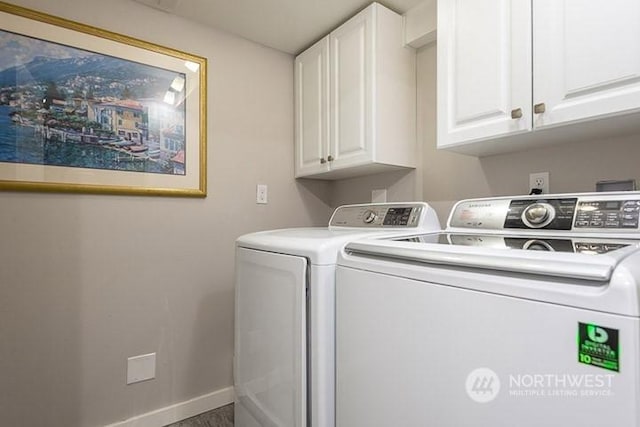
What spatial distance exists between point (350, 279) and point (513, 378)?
0.44 m

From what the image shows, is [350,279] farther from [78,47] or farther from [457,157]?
[78,47]

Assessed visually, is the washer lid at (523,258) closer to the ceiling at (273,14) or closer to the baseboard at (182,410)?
the ceiling at (273,14)

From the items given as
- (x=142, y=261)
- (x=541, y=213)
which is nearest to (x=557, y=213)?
(x=541, y=213)

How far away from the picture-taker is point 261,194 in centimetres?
210

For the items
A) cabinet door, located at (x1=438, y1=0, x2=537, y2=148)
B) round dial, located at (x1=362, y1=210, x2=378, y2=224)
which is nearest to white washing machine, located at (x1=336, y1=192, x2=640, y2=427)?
cabinet door, located at (x1=438, y1=0, x2=537, y2=148)

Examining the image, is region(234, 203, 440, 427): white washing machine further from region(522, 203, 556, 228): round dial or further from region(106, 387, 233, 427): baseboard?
region(106, 387, 233, 427): baseboard

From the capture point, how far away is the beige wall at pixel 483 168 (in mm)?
1205

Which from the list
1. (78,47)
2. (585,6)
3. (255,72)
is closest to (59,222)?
(78,47)

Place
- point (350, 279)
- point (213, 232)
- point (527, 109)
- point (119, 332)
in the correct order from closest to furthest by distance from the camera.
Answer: point (350, 279)
point (527, 109)
point (119, 332)
point (213, 232)

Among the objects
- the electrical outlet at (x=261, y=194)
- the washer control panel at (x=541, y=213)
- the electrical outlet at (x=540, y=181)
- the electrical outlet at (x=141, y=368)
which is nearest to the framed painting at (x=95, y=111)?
the electrical outlet at (x=261, y=194)

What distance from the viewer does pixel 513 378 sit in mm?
596

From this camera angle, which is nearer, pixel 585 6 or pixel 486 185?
pixel 585 6

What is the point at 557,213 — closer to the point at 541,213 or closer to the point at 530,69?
the point at 541,213

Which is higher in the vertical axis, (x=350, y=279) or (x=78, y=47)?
(x=78, y=47)
